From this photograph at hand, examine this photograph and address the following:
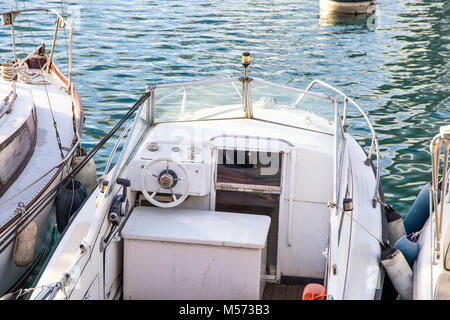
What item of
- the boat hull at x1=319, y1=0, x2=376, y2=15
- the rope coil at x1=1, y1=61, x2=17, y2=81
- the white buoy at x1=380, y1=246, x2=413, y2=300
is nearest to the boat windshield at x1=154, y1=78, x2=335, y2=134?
the white buoy at x1=380, y1=246, x2=413, y2=300

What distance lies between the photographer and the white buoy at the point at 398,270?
555 centimetres

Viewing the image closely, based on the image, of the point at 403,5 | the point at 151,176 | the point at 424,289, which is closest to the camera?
the point at 424,289

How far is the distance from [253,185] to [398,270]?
1.60 m

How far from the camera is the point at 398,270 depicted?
220 inches

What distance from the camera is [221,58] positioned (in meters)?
16.5

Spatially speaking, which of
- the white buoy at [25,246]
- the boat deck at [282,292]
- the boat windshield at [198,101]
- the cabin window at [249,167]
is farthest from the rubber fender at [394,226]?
the white buoy at [25,246]

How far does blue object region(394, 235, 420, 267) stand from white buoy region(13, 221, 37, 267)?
154 inches

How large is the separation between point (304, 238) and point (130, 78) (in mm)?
9386

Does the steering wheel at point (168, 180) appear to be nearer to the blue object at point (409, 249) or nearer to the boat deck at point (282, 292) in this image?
the boat deck at point (282, 292)

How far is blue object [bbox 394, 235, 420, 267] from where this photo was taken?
5.94 metres

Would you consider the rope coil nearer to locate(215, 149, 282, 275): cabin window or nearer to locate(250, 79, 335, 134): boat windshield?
locate(250, 79, 335, 134): boat windshield

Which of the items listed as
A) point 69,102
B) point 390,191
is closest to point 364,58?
point 390,191
